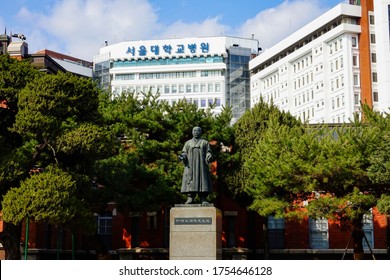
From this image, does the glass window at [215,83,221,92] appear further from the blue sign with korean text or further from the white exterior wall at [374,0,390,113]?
the white exterior wall at [374,0,390,113]

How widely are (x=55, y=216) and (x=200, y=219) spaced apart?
5.29 meters

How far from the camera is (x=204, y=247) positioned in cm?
1891

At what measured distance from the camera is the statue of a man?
19.9 m

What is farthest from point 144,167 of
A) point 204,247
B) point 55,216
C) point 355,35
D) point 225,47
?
point 225,47

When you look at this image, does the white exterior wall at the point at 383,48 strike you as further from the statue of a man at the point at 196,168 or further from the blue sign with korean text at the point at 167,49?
the statue of a man at the point at 196,168

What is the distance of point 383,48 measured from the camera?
2798 inches

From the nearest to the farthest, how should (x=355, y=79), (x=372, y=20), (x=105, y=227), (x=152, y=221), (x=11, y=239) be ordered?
(x=11, y=239), (x=152, y=221), (x=105, y=227), (x=355, y=79), (x=372, y=20)

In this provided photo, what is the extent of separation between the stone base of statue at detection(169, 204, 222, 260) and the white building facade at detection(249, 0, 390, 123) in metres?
49.9

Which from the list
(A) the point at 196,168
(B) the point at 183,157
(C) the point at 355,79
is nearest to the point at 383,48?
(C) the point at 355,79

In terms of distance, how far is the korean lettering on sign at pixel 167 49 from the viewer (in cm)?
9902

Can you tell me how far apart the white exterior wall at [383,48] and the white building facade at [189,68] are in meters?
29.6

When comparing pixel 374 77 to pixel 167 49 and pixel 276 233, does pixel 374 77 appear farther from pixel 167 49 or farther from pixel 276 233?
pixel 276 233

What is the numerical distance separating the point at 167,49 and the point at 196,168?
81.1 m

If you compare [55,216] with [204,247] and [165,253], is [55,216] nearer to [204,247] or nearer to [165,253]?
[204,247]
